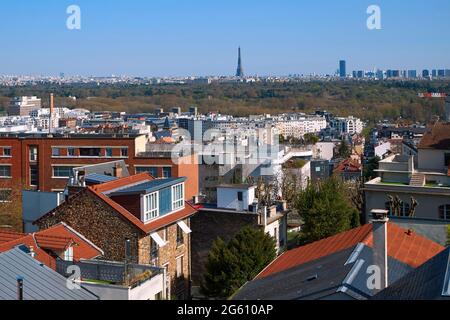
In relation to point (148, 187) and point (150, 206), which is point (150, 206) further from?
point (148, 187)

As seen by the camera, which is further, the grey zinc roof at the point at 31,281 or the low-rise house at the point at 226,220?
the low-rise house at the point at 226,220

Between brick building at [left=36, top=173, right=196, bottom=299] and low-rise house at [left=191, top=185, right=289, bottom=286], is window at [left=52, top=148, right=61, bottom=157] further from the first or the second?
brick building at [left=36, top=173, right=196, bottom=299]

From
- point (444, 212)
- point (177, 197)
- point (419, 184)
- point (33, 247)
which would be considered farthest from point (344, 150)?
point (33, 247)

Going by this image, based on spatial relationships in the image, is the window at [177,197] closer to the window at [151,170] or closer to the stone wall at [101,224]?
the stone wall at [101,224]

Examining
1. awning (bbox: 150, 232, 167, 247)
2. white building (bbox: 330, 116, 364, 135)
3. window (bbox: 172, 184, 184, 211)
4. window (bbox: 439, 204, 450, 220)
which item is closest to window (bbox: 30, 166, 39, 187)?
window (bbox: 172, 184, 184, 211)

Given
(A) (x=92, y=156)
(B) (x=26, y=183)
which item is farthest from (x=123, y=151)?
(B) (x=26, y=183)

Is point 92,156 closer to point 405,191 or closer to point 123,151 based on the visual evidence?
point 123,151

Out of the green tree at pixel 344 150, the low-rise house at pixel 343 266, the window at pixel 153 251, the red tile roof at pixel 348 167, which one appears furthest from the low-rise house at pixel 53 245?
the green tree at pixel 344 150
